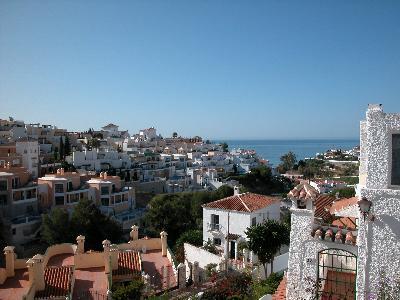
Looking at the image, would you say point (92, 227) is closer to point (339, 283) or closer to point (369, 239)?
point (339, 283)

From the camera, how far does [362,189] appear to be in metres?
8.10

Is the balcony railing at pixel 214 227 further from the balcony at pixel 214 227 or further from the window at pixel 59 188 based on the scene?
the window at pixel 59 188

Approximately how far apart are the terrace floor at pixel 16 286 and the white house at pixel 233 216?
41.7ft

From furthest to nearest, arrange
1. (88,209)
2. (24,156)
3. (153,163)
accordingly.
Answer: (153,163) → (24,156) → (88,209)

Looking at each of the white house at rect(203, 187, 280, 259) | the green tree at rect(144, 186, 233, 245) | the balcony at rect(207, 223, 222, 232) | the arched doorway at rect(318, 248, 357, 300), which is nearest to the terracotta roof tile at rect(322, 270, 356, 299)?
the arched doorway at rect(318, 248, 357, 300)

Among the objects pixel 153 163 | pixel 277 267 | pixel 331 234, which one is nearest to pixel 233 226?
pixel 277 267

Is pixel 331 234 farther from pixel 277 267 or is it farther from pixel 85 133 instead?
pixel 85 133

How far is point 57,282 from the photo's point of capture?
1478cm

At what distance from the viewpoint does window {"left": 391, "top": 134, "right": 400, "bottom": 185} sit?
25.9 ft

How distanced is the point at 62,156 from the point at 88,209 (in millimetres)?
30039

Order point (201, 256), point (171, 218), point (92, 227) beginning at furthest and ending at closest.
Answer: point (171, 218) → point (92, 227) → point (201, 256)

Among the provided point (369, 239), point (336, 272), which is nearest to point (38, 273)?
point (336, 272)

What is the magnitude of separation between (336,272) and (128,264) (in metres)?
10.4

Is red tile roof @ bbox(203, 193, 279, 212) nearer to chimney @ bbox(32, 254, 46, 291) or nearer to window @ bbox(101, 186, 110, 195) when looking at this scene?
chimney @ bbox(32, 254, 46, 291)
